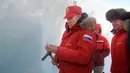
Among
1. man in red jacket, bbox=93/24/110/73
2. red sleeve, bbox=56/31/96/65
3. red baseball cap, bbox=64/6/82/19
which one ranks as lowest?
man in red jacket, bbox=93/24/110/73

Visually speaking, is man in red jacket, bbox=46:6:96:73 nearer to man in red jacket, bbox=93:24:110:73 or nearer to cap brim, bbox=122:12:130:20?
cap brim, bbox=122:12:130:20

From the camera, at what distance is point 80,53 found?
355 centimetres

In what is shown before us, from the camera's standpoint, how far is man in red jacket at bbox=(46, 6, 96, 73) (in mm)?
3559

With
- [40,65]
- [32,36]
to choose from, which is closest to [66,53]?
[32,36]

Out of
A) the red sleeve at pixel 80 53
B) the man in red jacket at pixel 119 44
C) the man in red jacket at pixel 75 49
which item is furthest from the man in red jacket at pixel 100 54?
the red sleeve at pixel 80 53

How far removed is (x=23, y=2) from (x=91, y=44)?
2924 centimetres

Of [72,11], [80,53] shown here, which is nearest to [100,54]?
[72,11]

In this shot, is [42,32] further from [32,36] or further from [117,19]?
[117,19]

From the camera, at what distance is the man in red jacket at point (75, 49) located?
356 centimetres

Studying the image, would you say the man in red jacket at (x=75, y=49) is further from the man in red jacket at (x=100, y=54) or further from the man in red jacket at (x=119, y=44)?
the man in red jacket at (x=100, y=54)

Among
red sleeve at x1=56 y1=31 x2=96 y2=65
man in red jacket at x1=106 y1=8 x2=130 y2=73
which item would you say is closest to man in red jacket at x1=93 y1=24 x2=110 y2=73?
man in red jacket at x1=106 y1=8 x2=130 y2=73

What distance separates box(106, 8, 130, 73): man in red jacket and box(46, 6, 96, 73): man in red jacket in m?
0.41

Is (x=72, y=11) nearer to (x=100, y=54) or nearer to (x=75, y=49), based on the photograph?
(x=75, y=49)

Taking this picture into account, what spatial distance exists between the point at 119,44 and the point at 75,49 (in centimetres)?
73
